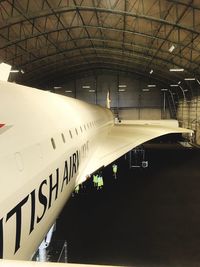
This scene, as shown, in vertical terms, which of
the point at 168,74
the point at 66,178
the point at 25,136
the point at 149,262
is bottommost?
the point at 149,262

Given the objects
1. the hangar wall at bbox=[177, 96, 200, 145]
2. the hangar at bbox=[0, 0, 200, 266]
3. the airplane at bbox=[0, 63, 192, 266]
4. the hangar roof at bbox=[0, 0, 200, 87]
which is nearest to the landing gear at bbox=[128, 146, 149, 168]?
the hangar at bbox=[0, 0, 200, 266]

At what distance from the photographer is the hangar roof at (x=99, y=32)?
20.5m

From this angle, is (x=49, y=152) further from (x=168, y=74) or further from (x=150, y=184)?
(x=168, y=74)

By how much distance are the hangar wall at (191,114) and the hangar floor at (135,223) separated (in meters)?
20.5

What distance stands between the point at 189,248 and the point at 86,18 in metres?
20.6

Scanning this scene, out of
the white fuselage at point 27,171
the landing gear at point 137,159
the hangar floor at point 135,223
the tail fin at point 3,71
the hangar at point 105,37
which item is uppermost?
the hangar at point 105,37

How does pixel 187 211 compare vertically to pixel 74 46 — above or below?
below

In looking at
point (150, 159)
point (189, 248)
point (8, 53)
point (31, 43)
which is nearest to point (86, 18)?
point (31, 43)

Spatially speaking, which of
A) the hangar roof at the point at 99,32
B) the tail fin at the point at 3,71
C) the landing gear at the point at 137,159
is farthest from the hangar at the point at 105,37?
the tail fin at the point at 3,71

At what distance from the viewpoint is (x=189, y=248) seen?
9.27 metres

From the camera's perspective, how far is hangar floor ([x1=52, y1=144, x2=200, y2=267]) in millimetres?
8836

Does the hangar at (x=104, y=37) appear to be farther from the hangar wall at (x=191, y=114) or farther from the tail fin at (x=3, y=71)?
the tail fin at (x=3, y=71)

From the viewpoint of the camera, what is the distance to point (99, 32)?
28.8 metres

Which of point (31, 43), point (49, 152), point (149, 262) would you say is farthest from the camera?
point (31, 43)
